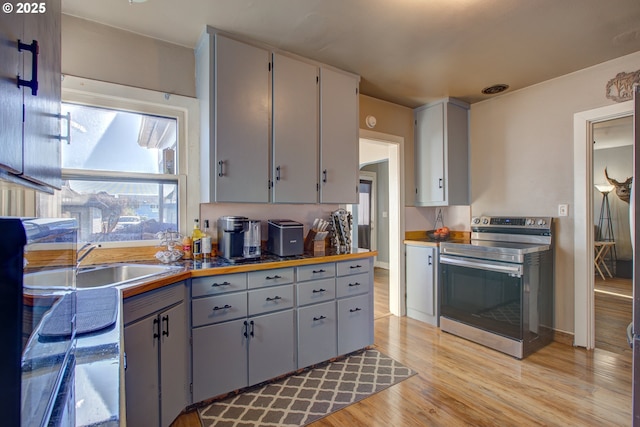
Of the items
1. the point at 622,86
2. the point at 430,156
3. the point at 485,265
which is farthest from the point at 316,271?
the point at 622,86

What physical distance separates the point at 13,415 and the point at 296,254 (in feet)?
6.64

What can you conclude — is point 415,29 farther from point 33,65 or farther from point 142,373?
point 142,373

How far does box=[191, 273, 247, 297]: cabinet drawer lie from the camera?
6.21ft

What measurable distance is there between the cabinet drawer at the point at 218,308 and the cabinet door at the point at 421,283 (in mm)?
2141

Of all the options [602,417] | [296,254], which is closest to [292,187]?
[296,254]

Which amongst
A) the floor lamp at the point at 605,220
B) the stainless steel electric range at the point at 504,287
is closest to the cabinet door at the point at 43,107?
the stainless steel electric range at the point at 504,287

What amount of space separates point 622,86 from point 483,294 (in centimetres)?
207


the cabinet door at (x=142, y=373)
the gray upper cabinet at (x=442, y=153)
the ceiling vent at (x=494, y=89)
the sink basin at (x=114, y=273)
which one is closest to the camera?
the cabinet door at (x=142, y=373)

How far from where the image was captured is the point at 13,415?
428 mm

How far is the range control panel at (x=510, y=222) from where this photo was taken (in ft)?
9.75

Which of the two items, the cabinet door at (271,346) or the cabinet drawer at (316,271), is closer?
the cabinet door at (271,346)

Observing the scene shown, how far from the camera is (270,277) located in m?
2.15

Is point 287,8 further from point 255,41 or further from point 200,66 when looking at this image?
point 200,66

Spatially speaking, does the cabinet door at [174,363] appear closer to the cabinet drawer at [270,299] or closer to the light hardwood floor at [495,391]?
the light hardwood floor at [495,391]
